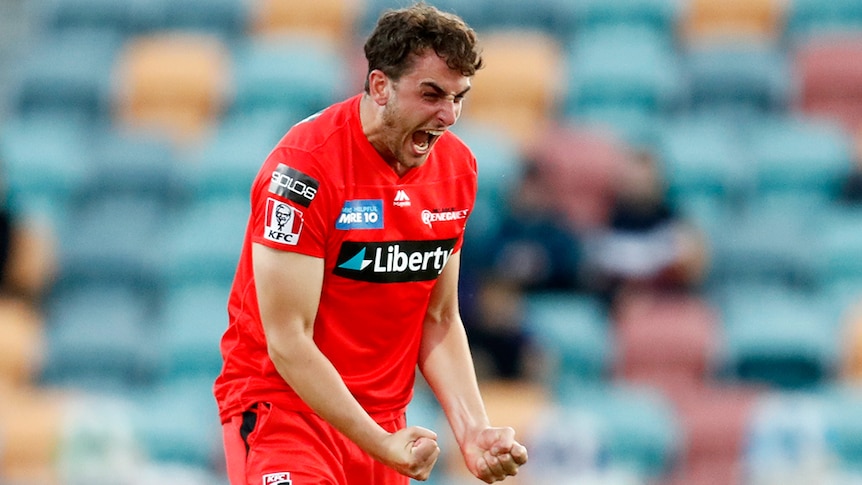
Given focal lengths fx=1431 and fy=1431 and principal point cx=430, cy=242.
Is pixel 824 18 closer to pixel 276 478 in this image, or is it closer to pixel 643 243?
pixel 643 243

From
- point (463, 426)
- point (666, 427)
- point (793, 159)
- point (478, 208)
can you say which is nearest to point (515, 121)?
point (478, 208)

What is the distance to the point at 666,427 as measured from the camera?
823 centimetres

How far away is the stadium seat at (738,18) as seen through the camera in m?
10.6

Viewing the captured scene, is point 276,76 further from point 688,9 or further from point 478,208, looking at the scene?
point 688,9

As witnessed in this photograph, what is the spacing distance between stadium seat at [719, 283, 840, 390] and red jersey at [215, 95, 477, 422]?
4.66m

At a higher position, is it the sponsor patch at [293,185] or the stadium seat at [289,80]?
the stadium seat at [289,80]

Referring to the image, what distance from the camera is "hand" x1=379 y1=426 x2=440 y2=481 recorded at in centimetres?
385

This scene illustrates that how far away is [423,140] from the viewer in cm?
412

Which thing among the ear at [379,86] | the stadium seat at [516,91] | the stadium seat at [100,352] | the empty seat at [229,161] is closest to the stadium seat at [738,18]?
the stadium seat at [516,91]

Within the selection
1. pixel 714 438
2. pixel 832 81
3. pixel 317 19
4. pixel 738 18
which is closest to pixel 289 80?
pixel 317 19

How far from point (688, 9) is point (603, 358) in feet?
10.8

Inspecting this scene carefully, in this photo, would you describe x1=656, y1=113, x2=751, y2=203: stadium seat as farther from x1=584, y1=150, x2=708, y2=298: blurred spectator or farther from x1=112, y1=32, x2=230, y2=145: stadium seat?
x1=112, y1=32, x2=230, y2=145: stadium seat

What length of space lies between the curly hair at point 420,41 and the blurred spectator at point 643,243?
4786mm

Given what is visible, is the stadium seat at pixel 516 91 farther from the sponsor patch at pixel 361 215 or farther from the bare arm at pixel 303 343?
the bare arm at pixel 303 343
